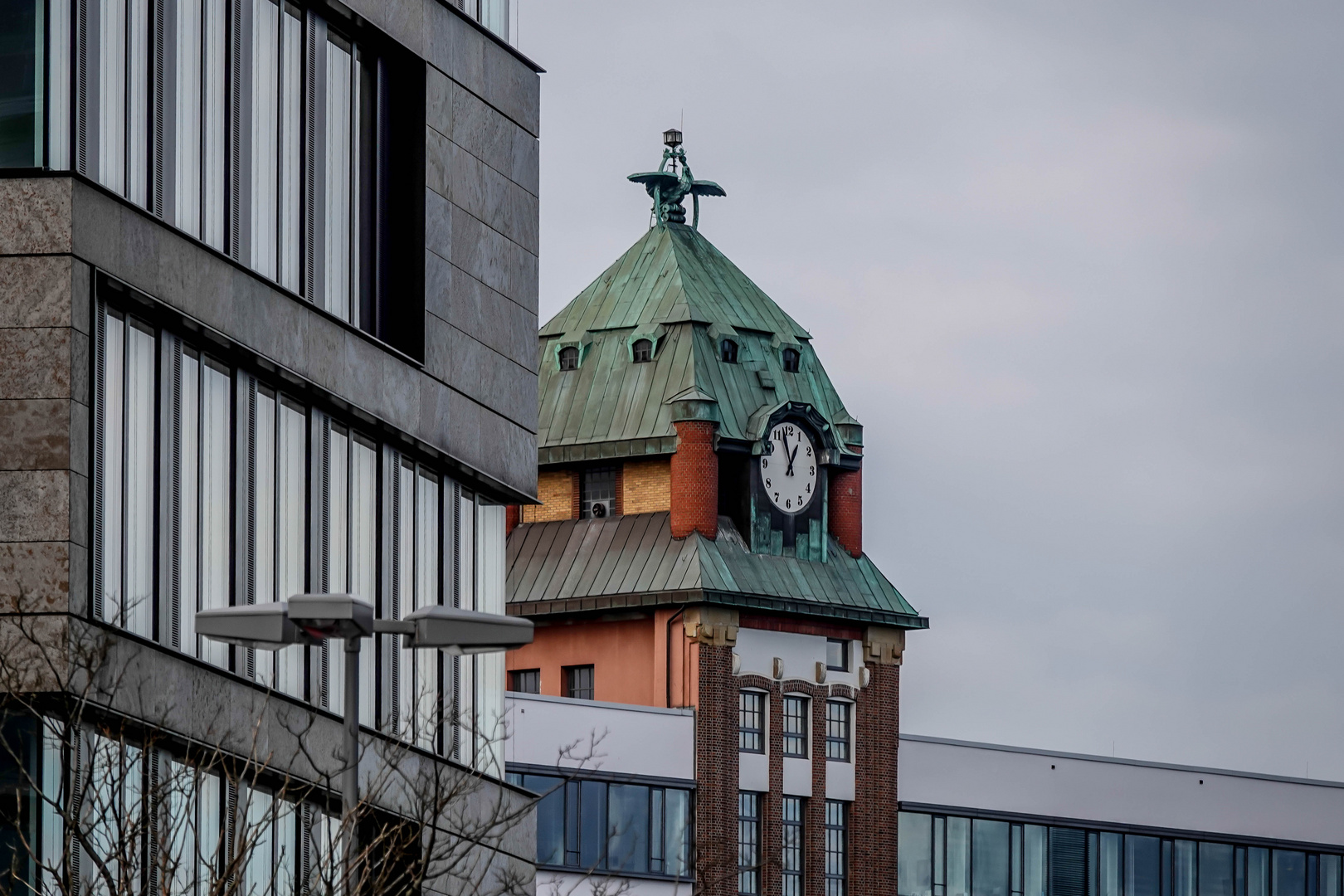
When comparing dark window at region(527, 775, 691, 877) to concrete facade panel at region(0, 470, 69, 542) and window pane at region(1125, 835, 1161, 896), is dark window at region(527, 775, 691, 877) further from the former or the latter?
concrete facade panel at region(0, 470, 69, 542)

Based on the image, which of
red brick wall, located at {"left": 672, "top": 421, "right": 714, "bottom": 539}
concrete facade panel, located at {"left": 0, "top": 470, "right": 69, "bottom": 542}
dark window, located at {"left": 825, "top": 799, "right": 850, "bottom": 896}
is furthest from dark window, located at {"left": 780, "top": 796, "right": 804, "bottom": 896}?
concrete facade panel, located at {"left": 0, "top": 470, "right": 69, "bottom": 542}

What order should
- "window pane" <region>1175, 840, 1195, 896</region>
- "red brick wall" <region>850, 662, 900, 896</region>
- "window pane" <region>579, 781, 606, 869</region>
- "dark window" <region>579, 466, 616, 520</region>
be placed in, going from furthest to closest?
"window pane" <region>1175, 840, 1195, 896</region>, "dark window" <region>579, 466, 616, 520</region>, "red brick wall" <region>850, 662, 900, 896</region>, "window pane" <region>579, 781, 606, 869</region>

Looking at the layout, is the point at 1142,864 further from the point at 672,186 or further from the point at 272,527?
the point at 272,527

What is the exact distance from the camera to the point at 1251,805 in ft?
257

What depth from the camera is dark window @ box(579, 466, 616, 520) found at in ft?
249

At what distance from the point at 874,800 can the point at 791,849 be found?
9.25 feet

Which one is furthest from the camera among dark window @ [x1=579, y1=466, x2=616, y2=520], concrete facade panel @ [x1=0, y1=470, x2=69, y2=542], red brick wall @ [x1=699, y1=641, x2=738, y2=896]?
dark window @ [x1=579, y1=466, x2=616, y2=520]

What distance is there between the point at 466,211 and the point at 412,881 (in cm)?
1530

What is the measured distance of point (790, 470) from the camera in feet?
245

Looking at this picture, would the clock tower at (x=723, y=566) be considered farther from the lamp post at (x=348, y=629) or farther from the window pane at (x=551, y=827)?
the lamp post at (x=348, y=629)

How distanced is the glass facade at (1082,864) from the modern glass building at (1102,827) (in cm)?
3

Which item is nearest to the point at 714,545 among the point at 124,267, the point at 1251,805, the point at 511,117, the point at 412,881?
the point at 1251,805

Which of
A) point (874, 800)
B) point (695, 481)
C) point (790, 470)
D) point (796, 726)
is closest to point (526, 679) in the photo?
point (695, 481)

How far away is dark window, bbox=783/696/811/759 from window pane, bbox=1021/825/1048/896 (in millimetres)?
6615
